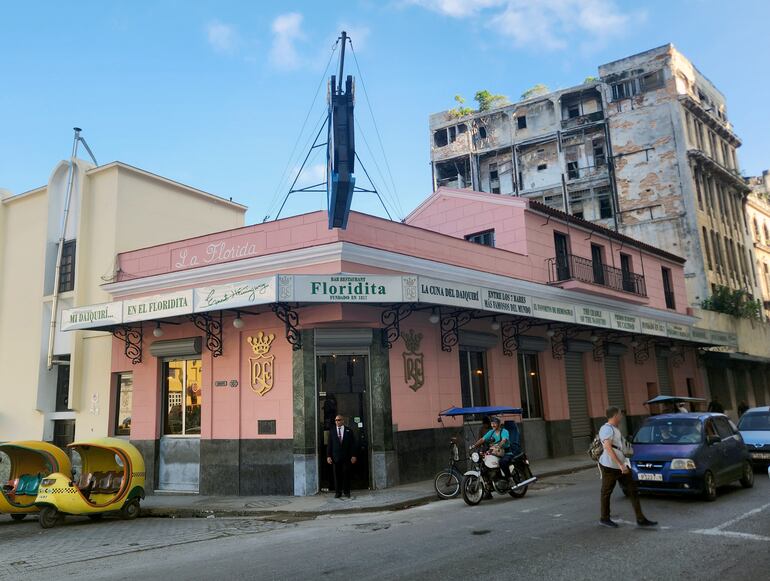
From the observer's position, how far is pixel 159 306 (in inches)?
549

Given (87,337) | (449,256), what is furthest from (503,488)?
(87,337)

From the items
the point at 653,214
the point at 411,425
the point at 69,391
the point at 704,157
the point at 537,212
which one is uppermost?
the point at 704,157

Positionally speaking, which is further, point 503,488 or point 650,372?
point 650,372

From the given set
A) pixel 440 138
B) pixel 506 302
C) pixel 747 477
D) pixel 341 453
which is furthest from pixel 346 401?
pixel 440 138

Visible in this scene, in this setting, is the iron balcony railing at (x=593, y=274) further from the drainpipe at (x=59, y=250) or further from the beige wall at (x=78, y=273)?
the drainpipe at (x=59, y=250)

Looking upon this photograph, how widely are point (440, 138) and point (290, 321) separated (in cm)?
4024

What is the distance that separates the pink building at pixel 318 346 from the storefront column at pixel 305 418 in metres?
0.03

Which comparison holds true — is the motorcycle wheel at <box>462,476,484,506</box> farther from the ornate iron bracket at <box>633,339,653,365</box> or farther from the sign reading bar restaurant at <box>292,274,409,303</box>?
the ornate iron bracket at <box>633,339,653,365</box>

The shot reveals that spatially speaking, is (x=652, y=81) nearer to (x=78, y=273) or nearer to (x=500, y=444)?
(x=500, y=444)

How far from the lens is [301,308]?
13.9 metres

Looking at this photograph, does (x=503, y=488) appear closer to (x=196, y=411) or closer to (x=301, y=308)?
(x=301, y=308)

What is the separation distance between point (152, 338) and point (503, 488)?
10256mm

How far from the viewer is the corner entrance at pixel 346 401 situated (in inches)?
538

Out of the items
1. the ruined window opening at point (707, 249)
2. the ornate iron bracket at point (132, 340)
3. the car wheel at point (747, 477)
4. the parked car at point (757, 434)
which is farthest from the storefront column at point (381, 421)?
the ruined window opening at point (707, 249)
